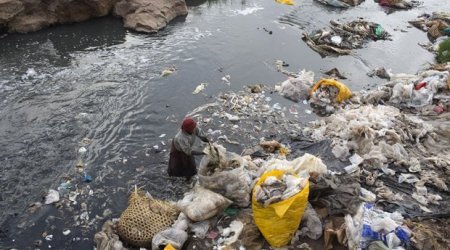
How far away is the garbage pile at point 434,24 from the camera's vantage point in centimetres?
1392

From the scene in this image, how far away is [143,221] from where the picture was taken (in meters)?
5.20

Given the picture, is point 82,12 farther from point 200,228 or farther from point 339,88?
point 200,228

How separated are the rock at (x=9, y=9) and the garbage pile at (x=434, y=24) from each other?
1365 centimetres

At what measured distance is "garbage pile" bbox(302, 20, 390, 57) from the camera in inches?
469

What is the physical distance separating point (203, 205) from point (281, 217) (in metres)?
1.09

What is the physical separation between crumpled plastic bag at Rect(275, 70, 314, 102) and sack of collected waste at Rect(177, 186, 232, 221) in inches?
177

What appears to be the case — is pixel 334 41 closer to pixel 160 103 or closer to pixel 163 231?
pixel 160 103

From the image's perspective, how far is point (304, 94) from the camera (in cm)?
934

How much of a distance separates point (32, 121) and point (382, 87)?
801 cm

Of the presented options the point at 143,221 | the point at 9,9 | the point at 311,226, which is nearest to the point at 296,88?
the point at 311,226

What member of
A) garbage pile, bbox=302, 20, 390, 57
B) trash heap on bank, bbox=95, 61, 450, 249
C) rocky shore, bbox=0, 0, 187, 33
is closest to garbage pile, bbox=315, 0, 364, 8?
garbage pile, bbox=302, 20, 390, 57

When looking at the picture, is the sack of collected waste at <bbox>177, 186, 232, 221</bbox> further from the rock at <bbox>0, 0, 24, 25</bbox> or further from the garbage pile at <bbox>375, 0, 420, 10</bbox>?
the garbage pile at <bbox>375, 0, 420, 10</bbox>

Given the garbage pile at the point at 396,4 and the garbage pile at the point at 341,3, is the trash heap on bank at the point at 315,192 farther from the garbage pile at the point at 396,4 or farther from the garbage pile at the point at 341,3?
the garbage pile at the point at 396,4

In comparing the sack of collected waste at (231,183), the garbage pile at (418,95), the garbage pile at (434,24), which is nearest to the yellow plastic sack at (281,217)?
the sack of collected waste at (231,183)
